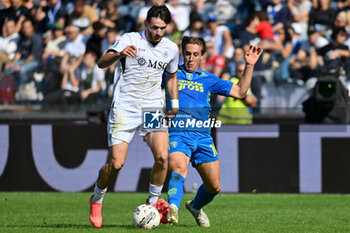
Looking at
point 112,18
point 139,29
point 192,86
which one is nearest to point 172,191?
point 192,86

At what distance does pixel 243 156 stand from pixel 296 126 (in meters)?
1.03

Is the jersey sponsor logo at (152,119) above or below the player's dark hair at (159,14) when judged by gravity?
below

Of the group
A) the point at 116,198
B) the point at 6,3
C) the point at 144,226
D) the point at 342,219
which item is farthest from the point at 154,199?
the point at 6,3

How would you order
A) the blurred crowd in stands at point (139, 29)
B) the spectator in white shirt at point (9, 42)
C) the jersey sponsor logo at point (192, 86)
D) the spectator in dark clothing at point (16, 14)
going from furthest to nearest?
the spectator in dark clothing at point (16, 14)
the spectator in white shirt at point (9, 42)
the blurred crowd in stands at point (139, 29)
the jersey sponsor logo at point (192, 86)

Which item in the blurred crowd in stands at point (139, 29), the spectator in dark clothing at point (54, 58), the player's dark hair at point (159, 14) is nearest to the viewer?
the player's dark hair at point (159, 14)

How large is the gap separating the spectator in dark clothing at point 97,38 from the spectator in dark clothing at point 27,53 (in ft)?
3.79

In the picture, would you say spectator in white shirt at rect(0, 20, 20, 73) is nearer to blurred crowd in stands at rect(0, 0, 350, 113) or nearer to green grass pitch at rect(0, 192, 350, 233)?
blurred crowd in stands at rect(0, 0, 350, 113)

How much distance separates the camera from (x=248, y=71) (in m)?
8.45

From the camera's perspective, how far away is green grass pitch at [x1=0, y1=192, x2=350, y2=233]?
8.33 meters

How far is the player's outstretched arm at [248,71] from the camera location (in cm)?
842

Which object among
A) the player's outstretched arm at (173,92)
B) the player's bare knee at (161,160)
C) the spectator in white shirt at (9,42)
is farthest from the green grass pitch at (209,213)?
the spectator in white shirt at (9,42)

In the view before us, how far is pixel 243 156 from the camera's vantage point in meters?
12.7

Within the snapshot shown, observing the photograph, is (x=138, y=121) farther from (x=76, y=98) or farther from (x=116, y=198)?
(x=76, y=98)

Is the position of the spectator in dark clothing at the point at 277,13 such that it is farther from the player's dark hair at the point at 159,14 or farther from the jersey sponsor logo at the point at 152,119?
the player's dark hair at the point at 159,14
